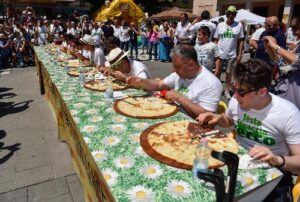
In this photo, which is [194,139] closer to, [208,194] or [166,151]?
[166,151]

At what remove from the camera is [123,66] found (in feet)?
11.9

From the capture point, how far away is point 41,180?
3191 mm

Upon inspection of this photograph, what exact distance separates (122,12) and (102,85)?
1388 cm

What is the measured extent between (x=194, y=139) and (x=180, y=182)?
52 cm

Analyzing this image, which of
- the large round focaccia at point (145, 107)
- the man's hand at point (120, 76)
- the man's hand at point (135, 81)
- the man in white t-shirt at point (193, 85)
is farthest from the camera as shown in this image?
the man's hand at point (120, 76)

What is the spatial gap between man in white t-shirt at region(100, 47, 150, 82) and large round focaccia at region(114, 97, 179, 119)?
0.73m

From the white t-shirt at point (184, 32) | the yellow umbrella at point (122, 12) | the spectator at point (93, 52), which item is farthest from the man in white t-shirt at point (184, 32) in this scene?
the yellow umbrella at point (122, 12)

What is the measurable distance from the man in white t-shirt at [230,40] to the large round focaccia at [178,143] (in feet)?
13.5

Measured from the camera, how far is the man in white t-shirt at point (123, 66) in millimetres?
3539

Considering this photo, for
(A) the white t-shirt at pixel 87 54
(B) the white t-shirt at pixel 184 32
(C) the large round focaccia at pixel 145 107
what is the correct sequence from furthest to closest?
(B) the white t-shirt at pixel 184 32 → (A) the white t-shirt at pixel 87 54 → (C) the large round focaccia at pixel 145 107

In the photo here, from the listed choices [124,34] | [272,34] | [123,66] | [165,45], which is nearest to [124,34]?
[124,34]

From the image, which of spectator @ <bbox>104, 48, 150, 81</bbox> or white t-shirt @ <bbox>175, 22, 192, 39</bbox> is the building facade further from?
spectator @ <bbox>104, 48, 150, 81</bbox>

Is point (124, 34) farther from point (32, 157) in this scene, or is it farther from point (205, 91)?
point (205, 91)

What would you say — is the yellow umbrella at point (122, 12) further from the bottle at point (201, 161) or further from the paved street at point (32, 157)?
the bottle at point (201, 161)
